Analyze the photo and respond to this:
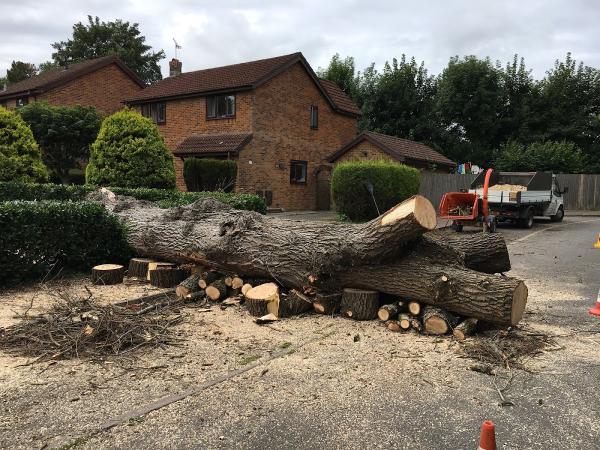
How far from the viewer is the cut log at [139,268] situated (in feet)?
26.2

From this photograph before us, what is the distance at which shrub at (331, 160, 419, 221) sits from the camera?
17188 mm

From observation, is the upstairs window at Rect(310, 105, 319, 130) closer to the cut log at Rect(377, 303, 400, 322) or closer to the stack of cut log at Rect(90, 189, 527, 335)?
the stack of cut log at Rect(90, 189, 527, 335)

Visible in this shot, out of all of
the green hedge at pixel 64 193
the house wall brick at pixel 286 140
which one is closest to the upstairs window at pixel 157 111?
the house wall brick at pixel 286 140

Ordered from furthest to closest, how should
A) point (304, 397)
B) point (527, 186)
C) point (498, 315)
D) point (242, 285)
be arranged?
point (527, 186), point (242, 285), point (498, 315), point (304, 397)

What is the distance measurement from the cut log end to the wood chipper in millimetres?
9591

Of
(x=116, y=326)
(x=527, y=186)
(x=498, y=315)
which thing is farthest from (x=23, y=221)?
(x=527, y=186)

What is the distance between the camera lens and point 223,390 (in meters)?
3.78

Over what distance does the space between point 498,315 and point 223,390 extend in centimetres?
277

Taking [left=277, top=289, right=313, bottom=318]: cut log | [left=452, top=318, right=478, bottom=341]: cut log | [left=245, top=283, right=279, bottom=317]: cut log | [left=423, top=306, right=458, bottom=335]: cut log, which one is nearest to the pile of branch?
[left=245, top=283, right=279, bottom=317]: cut log

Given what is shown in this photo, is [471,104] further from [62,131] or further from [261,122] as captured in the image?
[62,131]

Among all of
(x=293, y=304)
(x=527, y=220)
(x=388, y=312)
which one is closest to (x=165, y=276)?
(x=293, y=304)

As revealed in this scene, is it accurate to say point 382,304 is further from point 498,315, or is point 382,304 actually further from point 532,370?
point 532,370

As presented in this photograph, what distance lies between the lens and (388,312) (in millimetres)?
5461

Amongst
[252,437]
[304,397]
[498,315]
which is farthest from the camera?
[498,315]
